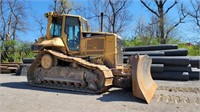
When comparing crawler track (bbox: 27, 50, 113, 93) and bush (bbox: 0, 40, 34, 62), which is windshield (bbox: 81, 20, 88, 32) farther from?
bush (bbox: 0, 40, 34, 62)

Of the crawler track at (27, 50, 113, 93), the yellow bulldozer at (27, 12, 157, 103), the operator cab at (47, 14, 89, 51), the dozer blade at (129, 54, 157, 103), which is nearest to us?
the dozer blade at (129, 54, 157, 103)

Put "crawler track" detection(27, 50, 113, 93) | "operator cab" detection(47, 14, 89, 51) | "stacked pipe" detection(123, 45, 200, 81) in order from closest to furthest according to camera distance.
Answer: "crawler track" detection(27, 50, 113, 93), "operator cab" detection(47, 14, 89, 51), "stacked pipe" detection(123, 45, 200, 81)

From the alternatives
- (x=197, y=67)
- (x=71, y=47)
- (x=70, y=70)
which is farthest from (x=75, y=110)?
(x=197, y=67)

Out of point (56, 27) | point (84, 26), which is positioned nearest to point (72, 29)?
point (84, 26)

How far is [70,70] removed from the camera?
9.93 meters

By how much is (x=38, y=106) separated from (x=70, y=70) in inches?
132

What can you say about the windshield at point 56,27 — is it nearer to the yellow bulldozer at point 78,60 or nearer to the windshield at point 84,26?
the yellow bulldozer at point 78,60

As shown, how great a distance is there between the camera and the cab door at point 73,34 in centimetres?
1073

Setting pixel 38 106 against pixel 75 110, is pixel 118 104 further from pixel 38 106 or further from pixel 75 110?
pixel 38 106

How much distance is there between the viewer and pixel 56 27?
11023 mm

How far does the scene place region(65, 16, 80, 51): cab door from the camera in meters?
10.7

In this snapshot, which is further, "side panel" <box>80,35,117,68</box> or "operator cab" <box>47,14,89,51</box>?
"operator cab" <box>47,14,89,51</box>

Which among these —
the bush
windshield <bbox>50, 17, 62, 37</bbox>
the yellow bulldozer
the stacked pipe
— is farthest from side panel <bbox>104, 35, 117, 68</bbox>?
the bush

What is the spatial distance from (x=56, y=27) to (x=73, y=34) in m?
0.81
